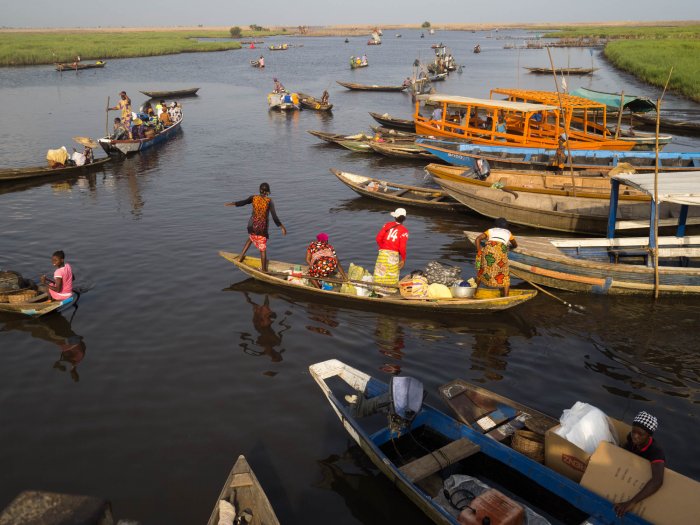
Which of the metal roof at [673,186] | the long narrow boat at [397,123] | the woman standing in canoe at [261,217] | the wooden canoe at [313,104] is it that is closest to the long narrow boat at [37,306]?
the woman standing in canoe at [261,217]

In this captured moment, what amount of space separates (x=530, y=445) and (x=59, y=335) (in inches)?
309

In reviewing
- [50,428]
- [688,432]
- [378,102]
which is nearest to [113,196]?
[50,428]

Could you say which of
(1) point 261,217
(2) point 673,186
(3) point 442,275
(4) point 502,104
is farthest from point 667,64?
(1) point 261,217

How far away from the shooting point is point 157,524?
5.89m

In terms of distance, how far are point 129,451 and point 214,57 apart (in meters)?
79.1

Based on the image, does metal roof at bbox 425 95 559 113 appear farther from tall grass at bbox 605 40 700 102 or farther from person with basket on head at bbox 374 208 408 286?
tall grass at bbox 605 40 700 102

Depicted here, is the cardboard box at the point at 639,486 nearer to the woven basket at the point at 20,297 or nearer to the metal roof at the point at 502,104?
the woven basket at the point at 20,297

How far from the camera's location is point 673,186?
410 inches

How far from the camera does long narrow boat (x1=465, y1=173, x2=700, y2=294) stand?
10.3 metres

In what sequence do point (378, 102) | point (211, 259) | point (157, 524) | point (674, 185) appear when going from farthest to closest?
point (378, 102), point (211, 259), point (674, 185), point (157, 524)

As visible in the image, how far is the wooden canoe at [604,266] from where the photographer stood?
10352mm

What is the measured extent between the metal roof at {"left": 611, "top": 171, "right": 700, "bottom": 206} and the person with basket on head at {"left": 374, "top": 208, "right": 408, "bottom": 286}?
4534 millimetres

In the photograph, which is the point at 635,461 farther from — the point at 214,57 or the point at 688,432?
the point at 214,57

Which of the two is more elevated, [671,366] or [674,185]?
[674,185]
